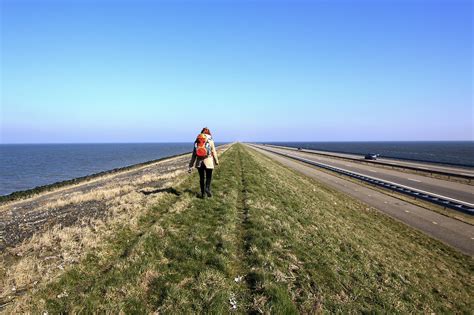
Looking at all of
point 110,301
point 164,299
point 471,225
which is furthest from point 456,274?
point 110,301

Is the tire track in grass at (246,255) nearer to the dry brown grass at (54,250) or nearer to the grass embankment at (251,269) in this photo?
the grass embankment at (251,269)

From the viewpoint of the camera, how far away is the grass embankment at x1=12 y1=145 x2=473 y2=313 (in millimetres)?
4941

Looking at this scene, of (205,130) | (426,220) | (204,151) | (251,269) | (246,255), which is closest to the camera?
(251,269)

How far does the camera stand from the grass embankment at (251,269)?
494cm

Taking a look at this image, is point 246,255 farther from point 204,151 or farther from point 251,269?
point 204,151

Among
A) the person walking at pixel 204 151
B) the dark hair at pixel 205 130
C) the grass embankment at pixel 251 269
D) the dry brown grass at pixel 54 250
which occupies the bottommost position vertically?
the grass embankment at pixel 251 269

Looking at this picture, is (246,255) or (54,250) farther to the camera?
(246,255)

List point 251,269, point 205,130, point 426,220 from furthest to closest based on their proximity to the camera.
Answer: point 426,220 < point 205,130 < point 251,269

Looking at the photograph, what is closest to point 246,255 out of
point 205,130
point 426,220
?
point 205,130

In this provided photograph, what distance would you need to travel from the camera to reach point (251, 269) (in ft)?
20.2

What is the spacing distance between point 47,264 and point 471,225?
1834 centimetres

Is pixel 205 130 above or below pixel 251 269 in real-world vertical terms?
above

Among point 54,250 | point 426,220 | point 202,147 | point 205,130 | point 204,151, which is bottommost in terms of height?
point 426,220

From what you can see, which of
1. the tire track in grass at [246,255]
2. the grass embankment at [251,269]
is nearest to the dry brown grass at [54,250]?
the grass embankment at [251,269]
